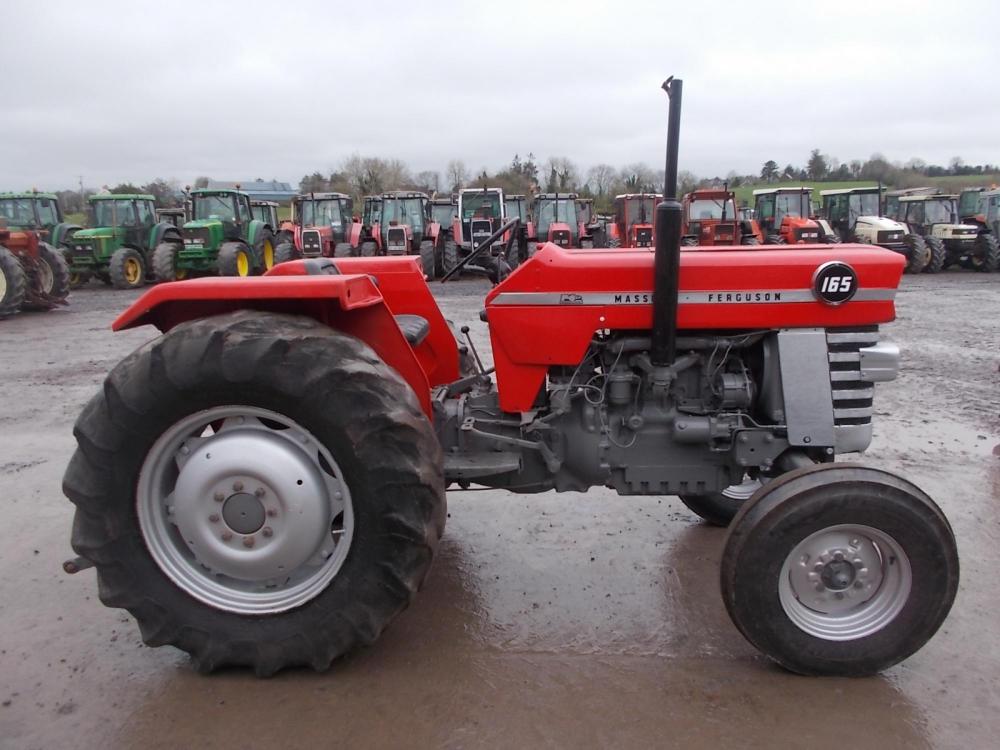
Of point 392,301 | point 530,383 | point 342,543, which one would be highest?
point 392,301

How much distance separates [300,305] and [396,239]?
51.3 feet

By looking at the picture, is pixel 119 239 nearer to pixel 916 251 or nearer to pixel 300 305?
pixel 300 305

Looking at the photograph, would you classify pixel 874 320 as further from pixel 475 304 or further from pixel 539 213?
pixel 539 213

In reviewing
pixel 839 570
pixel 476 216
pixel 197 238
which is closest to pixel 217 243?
pixel 197 238

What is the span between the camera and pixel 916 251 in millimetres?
18516

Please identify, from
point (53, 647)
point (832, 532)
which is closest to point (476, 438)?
point (832, 532)

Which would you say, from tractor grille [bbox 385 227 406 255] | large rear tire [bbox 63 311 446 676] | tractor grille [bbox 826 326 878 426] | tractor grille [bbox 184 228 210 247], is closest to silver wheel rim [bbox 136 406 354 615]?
large rear tire [bbox 63 311 446 676]

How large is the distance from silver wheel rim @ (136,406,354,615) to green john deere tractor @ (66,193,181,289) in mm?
15962

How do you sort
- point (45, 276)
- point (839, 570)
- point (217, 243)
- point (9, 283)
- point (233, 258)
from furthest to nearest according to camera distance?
point (217, 243) < point (233, 258) < point (45, 276) < point (9, 283) < point (839, 570)

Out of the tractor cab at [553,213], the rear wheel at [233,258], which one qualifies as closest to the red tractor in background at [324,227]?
the rear wheel at [233,258]

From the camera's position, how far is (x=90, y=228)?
17.4 metres

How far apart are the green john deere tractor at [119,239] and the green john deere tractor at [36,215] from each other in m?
0.76

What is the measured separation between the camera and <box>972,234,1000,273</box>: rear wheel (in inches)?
742

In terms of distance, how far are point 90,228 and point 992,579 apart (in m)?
19.1
